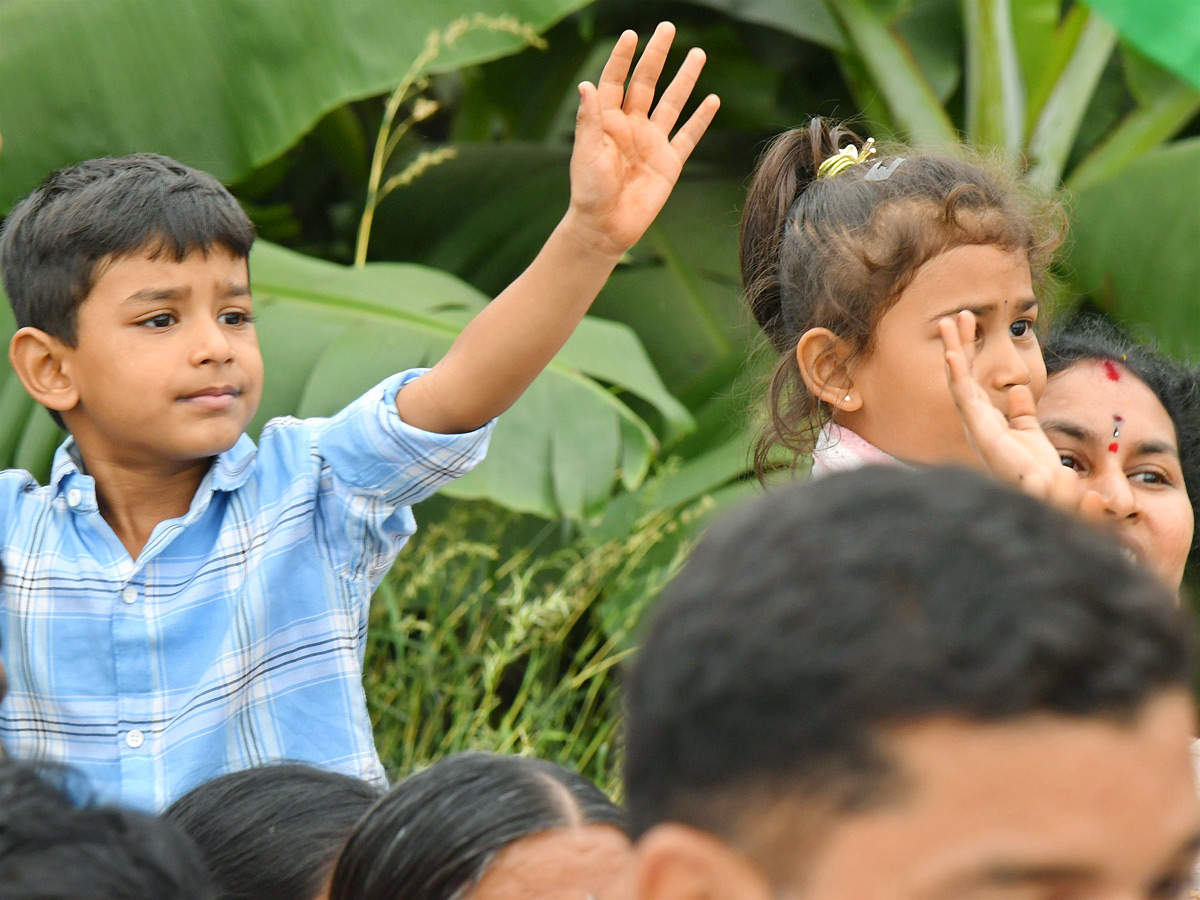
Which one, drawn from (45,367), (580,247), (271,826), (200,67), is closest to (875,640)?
(271,826)

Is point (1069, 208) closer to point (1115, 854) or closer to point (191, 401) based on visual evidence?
point (191, 401)

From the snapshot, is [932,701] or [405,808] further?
[405,808]

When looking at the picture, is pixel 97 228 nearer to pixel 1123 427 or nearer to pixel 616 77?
pixel 616 77

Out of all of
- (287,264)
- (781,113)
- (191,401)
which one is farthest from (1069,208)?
(191,401)

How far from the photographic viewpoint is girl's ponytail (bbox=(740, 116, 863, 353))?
204 centimetres

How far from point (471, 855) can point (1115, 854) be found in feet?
2.16

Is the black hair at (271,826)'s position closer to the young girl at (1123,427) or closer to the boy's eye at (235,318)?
the boy's eye at (235,318)

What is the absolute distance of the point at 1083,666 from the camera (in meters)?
0.63

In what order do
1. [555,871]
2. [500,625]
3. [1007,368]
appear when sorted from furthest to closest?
[500,625] → [1007,368] → [555,871]

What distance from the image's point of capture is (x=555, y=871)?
1.17 metres

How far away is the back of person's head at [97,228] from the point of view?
186 centimetres

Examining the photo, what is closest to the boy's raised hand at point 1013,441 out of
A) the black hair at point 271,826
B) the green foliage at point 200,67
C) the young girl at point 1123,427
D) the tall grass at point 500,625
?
the young girl at point 1123,427

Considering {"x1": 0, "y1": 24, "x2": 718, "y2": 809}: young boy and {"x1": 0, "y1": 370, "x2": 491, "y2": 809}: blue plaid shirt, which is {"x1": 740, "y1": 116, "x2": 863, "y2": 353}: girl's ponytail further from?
{"x1": 0, "y1": 370, "x2": 491, "y2": 809}: blue plaid shirt

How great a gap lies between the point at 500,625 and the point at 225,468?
5.33ft
